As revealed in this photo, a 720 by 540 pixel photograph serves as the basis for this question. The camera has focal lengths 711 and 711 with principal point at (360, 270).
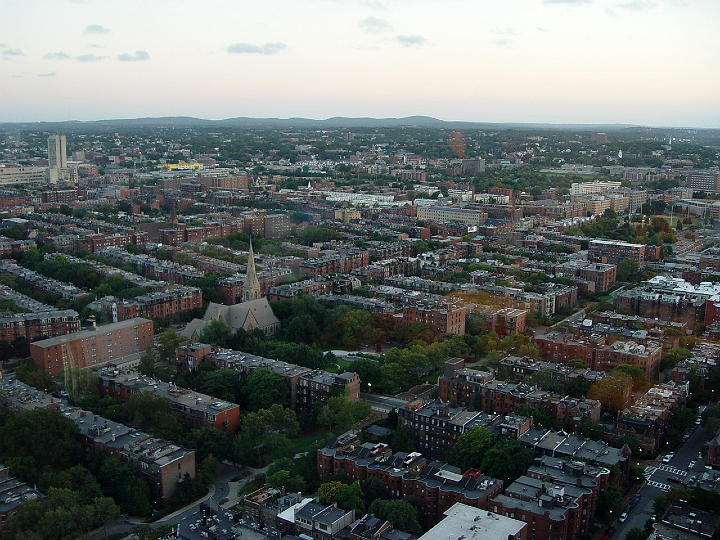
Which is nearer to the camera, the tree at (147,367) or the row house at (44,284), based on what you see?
the tree at (147,367)

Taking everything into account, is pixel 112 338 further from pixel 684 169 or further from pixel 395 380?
pixel 684 169

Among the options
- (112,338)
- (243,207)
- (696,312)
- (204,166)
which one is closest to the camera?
(112,338)

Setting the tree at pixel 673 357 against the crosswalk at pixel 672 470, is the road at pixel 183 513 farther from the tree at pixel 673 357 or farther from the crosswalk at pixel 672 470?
the tree at pixel 673 357

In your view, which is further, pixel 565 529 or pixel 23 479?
pixel 23 479

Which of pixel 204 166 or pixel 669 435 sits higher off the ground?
pixel 204 166

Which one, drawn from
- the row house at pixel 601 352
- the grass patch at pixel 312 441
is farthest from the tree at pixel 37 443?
the row house at pixel 601 352

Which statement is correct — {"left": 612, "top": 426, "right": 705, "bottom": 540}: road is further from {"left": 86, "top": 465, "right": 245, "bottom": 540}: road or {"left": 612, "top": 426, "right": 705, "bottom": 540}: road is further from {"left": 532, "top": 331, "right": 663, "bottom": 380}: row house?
{"left": 86, "top": 465, "right": 245, "bottom": 540}: road

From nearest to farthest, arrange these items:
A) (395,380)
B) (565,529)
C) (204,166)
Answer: (565,529), (395,380), (204,166)

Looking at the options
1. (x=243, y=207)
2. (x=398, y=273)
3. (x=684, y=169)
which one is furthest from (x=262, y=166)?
(x=398, y=273)
